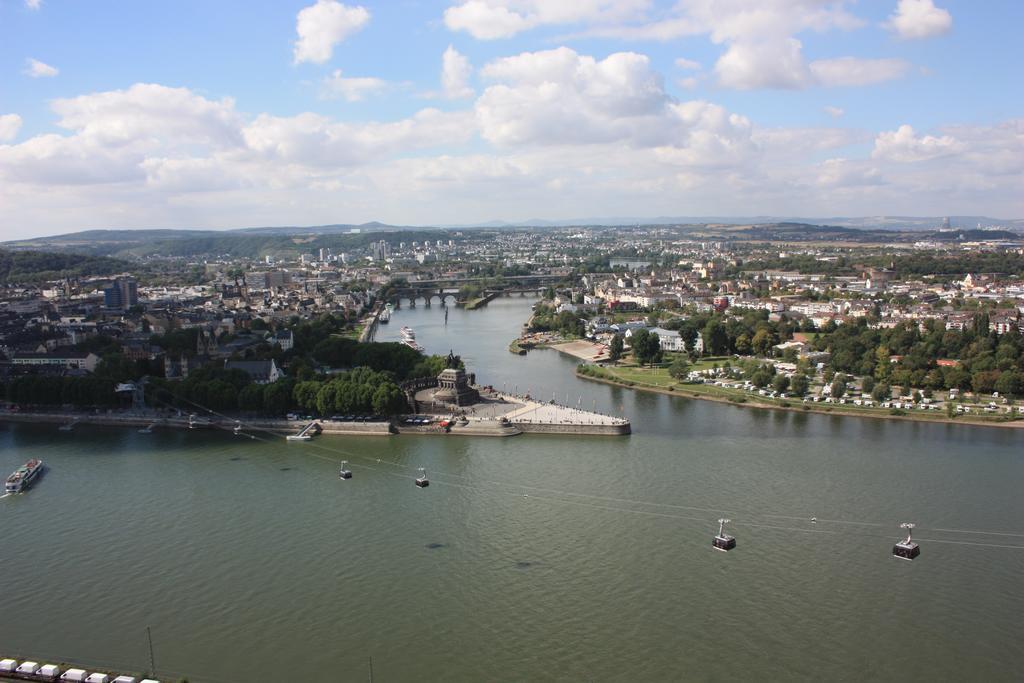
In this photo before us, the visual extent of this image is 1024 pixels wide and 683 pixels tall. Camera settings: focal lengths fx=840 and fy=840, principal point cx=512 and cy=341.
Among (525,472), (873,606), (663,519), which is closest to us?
(873,606)

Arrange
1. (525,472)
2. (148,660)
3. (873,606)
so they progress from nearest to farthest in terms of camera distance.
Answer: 1. (148,660)
2. (873,606)
3. (525,472)

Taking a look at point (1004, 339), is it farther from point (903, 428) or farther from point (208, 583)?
point (208, 583)

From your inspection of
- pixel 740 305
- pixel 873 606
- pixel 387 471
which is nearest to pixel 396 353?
pixel 387 471

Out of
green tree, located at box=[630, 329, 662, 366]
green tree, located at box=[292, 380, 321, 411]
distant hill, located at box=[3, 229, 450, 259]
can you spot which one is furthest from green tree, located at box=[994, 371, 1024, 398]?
distant hill, located at box=[3, 229, 450, 259]

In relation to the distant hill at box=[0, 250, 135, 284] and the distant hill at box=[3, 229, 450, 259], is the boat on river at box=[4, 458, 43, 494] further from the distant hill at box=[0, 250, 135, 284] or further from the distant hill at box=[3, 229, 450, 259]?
the distant hill at box=[3, 229, 450, 259]

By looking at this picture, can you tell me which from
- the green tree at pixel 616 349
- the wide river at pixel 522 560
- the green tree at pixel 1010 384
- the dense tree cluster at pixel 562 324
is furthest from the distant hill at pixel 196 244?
the green tree at pixel 1010 384

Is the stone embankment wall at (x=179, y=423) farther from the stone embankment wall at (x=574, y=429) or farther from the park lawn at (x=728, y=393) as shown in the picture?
the park lawn at (x=728, y=393)

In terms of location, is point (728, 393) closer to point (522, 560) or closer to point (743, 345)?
point (743, 345)
